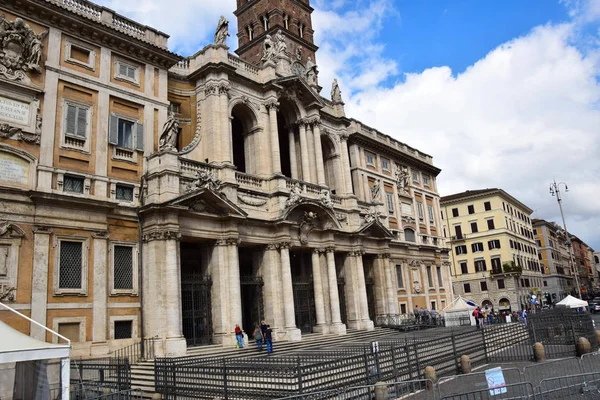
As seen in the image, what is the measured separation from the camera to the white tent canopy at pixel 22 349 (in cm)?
974

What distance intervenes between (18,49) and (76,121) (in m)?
3.48

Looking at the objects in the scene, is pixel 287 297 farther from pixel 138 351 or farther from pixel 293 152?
pixel 293 152

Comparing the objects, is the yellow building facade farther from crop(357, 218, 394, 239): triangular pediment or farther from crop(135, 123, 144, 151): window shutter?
crop(135, 123, 144, 151): window shutter

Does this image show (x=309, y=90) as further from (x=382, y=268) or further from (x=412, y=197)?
(x=412, y=197)

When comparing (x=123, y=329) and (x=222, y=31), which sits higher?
(x=222, y=31)

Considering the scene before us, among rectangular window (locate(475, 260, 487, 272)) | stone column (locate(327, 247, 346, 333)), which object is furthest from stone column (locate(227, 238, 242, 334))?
rectangular window (locate(475, 260, 487, 272))

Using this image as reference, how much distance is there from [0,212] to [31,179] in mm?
1765

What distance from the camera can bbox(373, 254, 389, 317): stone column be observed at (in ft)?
115

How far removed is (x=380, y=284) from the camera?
3522 centimetres

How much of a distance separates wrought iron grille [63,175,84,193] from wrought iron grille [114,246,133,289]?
2.95 meters

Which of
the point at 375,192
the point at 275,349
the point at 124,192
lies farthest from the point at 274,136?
the point at 275,349

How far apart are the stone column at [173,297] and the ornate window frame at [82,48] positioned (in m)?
8.40

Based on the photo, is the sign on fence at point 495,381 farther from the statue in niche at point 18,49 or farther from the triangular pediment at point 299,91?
the triangular pediment at point 299,91

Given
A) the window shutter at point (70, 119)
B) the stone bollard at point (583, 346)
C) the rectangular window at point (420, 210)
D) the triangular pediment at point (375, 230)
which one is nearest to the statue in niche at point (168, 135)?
the window shutter at point (70, 119)
